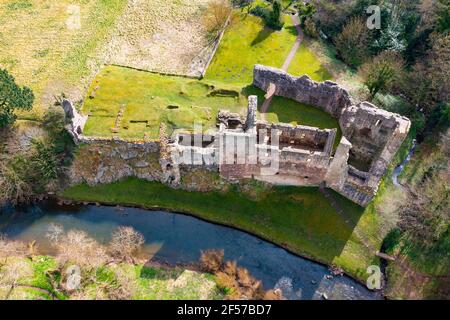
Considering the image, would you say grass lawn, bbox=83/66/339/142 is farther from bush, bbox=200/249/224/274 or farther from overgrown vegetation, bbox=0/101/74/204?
bush, bbox=200/249/224/274

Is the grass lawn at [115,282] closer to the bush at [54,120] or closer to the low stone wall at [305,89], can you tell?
the bush at [54,120]

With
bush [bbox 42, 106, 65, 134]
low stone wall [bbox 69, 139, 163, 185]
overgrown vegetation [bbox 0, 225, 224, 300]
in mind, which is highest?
bush [bbox 42, 106, 65, 134]

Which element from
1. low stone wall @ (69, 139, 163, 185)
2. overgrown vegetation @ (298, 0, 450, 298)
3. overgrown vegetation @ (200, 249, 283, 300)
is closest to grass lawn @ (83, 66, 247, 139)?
low stone wall @ (69, 139, 163, 185)

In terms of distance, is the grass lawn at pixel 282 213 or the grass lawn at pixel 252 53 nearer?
the grass lawn at pixel 282 213

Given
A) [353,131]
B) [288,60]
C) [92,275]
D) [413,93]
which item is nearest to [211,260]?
[92,275]

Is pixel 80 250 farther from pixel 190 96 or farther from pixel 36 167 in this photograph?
pixel 190 96

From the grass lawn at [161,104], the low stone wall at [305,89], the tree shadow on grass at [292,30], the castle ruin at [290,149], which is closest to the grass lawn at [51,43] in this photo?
the grass lawn at [161,104]

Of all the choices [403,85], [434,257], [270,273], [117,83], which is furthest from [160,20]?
[434,257]
